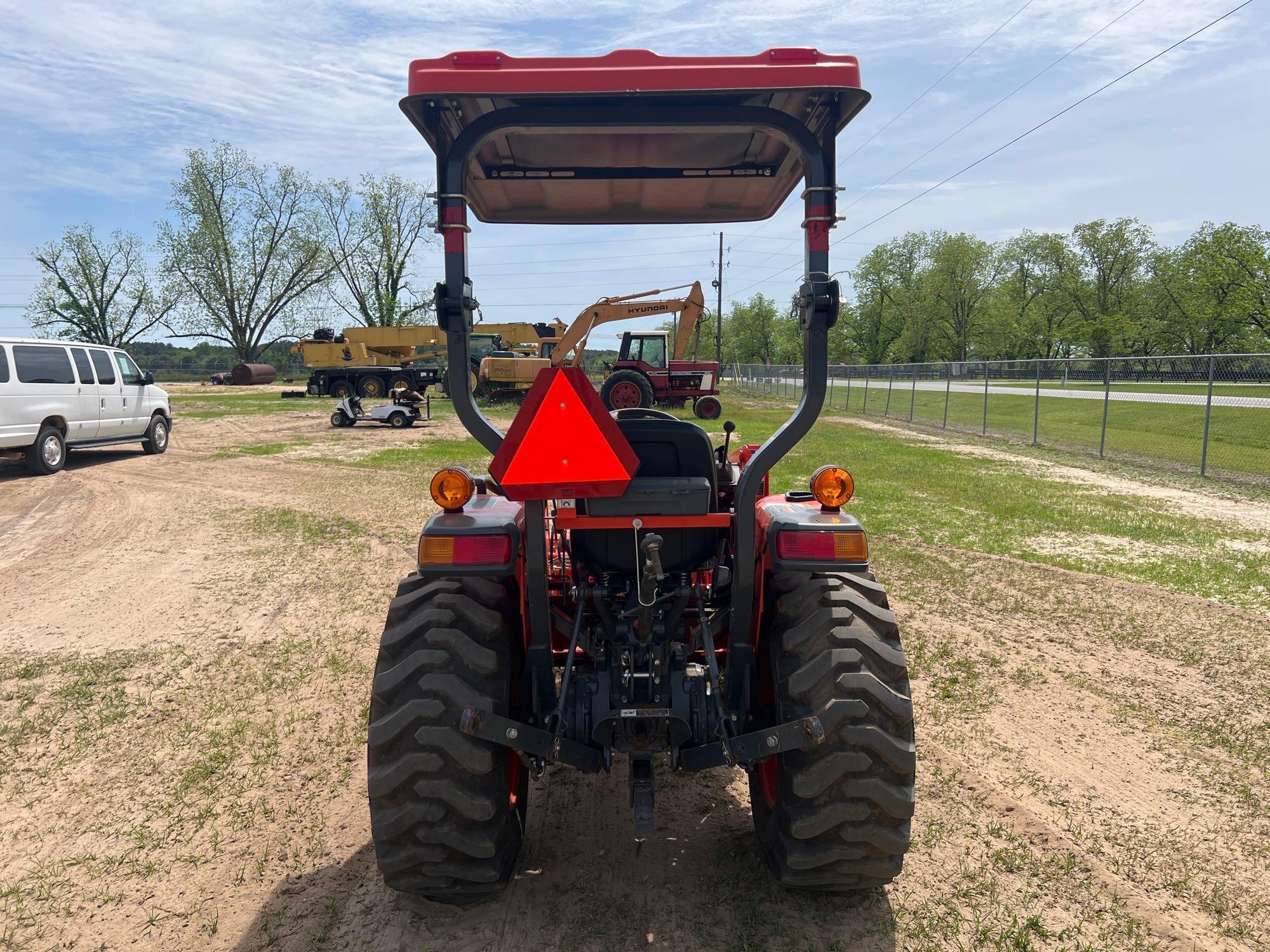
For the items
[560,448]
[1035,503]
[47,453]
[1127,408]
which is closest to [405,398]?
[47,453]

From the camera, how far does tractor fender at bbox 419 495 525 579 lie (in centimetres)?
278

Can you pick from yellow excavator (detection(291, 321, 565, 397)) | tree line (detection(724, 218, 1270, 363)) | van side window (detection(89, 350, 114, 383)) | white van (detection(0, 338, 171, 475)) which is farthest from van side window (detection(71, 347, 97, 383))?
tree line (detection(724, 218, 1270, 363))

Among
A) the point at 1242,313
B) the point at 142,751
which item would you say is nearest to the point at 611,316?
the point at 142,751

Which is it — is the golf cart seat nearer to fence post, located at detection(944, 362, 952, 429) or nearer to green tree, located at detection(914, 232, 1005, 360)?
fence post, located at detection(944, 362, 952, 429)

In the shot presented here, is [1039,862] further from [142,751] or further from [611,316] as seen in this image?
[611,316]

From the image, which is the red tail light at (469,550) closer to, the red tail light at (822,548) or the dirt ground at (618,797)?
the red tail light at (822,548)

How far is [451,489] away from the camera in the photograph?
2916mm

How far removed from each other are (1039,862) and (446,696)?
7.57 feet

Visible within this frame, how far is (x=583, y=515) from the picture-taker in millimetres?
2746

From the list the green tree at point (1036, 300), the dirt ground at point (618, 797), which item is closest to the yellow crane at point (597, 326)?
the dirt ground at point (618, 797)

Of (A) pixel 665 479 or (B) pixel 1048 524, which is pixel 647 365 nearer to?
(B) pixel 1048 524

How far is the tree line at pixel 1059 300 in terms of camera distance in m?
46.4

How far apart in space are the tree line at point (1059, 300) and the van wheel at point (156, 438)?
1429 inches

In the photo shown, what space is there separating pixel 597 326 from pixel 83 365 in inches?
446
